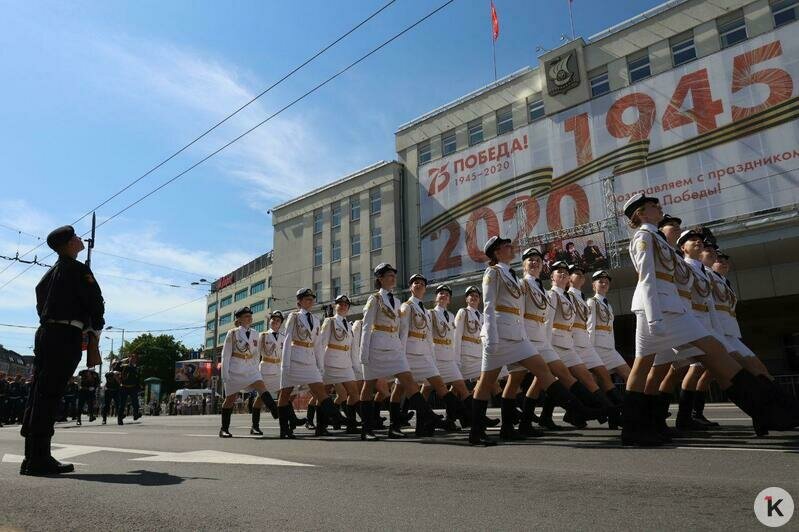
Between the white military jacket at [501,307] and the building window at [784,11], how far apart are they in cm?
2398

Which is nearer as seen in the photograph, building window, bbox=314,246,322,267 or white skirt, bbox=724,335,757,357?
white skirt, bbox=724,335,757,357

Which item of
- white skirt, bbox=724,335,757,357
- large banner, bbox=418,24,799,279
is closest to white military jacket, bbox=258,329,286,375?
white skirt, bbox=724,335,757,357

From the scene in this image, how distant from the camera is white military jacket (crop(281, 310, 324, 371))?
344 inches

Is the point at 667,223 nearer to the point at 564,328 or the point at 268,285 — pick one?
the point at 564,328

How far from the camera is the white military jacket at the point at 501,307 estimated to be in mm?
5891

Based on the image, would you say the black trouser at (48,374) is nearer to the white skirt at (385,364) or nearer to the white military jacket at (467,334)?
the white skirt at (385,364)

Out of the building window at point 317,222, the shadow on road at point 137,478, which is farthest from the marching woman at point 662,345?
the building window at point 317,222

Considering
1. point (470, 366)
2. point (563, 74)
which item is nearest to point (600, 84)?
point (563, 74)

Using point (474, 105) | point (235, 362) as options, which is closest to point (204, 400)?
point (474, 105)

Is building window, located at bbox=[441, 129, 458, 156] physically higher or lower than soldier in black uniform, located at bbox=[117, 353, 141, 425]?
higher

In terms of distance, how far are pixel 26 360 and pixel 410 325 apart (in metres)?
164

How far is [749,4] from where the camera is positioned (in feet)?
79.8

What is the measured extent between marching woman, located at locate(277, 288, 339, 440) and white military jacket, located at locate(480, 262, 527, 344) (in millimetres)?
3344

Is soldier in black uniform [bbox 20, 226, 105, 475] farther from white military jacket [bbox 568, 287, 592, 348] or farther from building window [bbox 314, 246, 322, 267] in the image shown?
building window [bbox 314, 246, 322, 267]
